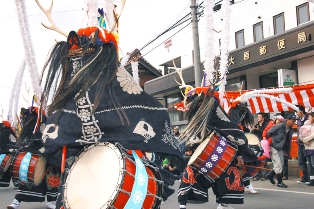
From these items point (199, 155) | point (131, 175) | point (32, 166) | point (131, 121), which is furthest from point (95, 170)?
point (32, 166)

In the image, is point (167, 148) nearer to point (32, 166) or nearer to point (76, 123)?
point (76, 123)

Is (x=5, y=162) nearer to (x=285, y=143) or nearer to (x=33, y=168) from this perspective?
(x=33, y=168)

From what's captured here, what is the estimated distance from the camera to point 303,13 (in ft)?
42.4

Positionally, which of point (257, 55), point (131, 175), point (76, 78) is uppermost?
point (257, 55)

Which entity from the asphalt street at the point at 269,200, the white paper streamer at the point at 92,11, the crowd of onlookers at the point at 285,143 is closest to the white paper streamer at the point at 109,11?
the white paper streamer at the point at 92,11

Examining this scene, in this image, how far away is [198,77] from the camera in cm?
1038

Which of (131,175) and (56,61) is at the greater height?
(56,61)

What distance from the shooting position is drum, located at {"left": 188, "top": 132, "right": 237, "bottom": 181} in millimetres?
4352

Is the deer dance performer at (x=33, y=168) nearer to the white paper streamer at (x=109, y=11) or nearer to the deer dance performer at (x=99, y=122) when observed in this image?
the white paper streamer at (x=109, y=11)

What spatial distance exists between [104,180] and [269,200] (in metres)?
4.42

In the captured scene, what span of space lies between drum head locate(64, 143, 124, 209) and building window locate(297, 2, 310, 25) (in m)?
11.8

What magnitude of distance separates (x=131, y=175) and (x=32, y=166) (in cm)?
335

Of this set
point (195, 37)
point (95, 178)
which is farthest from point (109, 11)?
point (195, 37)

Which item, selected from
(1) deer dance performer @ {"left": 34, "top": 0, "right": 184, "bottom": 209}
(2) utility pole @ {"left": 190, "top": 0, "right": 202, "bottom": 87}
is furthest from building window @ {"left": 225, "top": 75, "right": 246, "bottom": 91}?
(1) deer dance performer @ {"left": 34, "top": 0, "right": 184, "bottom": 209}
